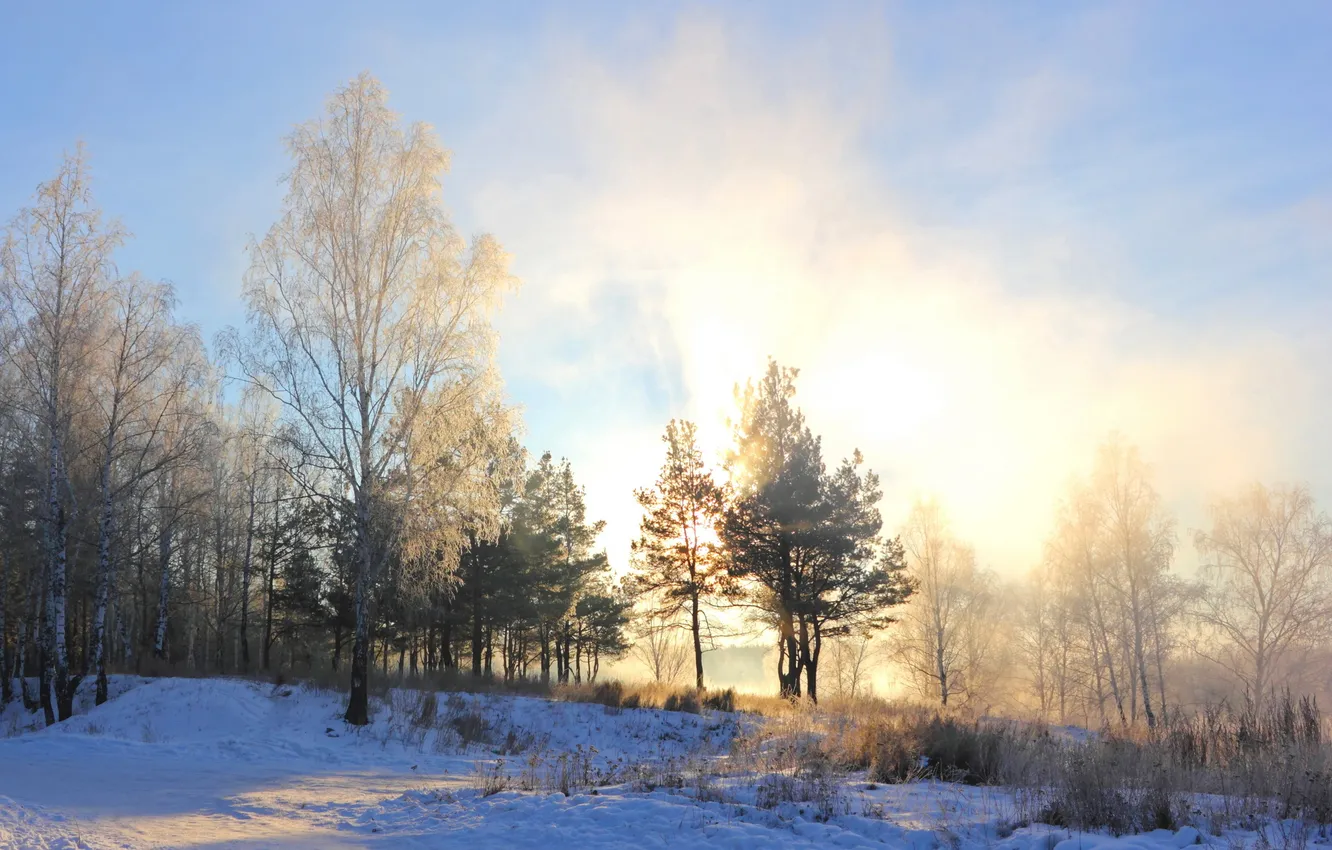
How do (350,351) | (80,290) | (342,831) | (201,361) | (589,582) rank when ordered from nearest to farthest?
(342,831)
(350,351)
(80,290)
(201,361)
(589,582)

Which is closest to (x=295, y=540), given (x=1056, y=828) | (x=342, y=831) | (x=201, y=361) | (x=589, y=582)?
(x=201, y=361)

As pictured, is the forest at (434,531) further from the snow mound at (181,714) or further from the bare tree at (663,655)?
the bare tree at (663,655)

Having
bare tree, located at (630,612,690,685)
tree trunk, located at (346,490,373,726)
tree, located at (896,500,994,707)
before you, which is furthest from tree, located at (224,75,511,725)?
bare tree, located at (630,612,690,685)

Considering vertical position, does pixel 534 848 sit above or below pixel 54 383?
below

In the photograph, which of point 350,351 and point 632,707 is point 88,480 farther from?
point 632,707

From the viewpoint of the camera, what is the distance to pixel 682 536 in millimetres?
31078

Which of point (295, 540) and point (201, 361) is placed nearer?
point (201, 361)

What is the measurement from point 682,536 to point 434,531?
49.3ft

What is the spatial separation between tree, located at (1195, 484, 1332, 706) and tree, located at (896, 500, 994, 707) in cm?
1071

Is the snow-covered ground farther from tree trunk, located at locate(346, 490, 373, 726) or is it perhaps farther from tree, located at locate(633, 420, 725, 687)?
tree, located at locate(633, 420, 725, 687)

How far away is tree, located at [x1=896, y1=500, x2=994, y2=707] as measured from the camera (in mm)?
37375

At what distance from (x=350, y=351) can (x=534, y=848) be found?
46.6 feet

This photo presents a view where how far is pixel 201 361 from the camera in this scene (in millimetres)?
25906

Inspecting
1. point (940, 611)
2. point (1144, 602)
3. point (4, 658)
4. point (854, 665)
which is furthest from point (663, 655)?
point (4, 658)
